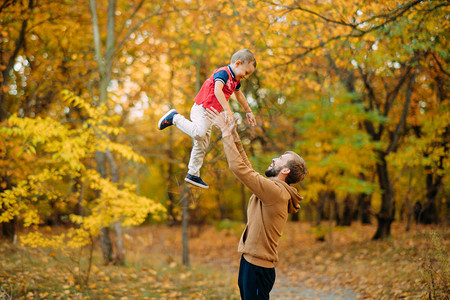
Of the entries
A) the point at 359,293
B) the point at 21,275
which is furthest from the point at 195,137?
the point at 359,293

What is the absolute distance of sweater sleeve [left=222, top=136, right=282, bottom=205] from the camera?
2736mm

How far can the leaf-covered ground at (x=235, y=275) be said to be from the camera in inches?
245

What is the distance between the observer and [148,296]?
699cm

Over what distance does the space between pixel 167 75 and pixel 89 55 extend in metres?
2.90

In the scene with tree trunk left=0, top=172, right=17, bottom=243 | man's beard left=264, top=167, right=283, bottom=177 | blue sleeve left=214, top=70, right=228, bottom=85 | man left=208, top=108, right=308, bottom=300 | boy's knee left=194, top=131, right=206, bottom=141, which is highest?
blue sleeve left=214, top=70, right=228, bottom=85

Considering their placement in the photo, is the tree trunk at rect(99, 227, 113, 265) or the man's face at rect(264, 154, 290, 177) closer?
the man's face at rect(264, 154, 290, 177)

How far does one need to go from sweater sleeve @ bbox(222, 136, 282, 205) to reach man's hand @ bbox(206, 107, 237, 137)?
6 centimetres

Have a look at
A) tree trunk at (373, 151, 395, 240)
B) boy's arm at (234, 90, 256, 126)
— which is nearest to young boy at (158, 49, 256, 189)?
boy's arm at (234, 90, 256, 126)

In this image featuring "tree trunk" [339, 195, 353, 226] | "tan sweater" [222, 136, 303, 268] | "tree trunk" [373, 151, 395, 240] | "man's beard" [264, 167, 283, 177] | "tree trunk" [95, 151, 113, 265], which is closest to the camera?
"tan sweater" [222, 136, 303, 268]

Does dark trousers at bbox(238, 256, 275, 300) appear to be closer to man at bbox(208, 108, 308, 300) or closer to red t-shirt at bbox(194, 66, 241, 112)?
man at bbox(208, 108, 308, 300)

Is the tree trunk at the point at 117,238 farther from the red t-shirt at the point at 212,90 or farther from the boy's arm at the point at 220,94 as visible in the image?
the boy's arm at the point at 220,94

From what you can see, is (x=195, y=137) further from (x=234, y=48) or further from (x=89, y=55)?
(x=89, y=55)

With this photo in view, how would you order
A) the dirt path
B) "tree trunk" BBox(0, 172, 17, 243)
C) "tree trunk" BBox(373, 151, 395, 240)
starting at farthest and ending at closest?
"tree trunk" BBox(373, 151, 395, 240), "tree trunk" BBox(0, 172, 17, 243), the dirt path

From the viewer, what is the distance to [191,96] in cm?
1344
